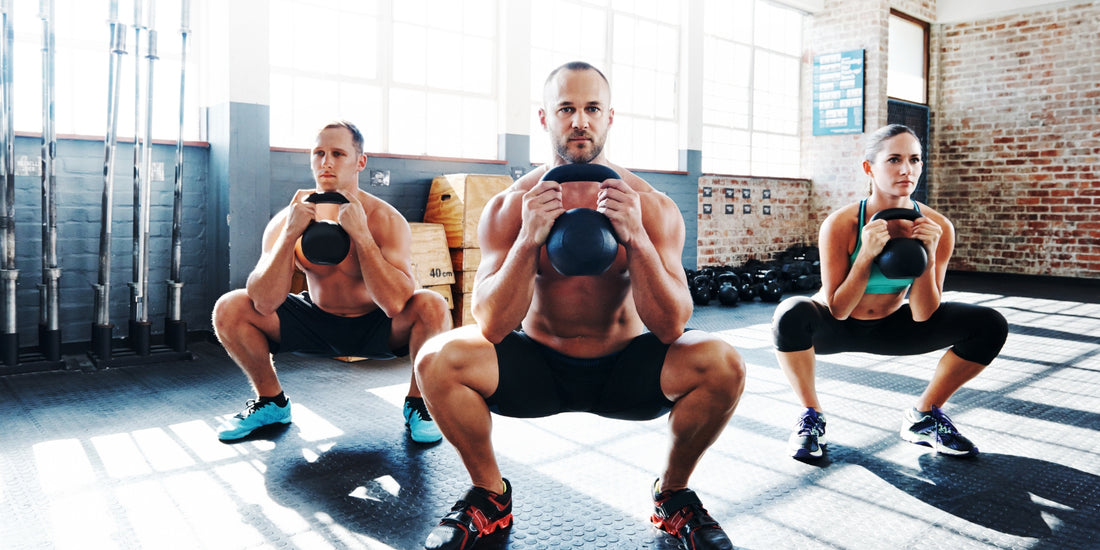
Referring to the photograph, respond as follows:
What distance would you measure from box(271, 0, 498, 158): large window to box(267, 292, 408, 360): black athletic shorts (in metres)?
2.59

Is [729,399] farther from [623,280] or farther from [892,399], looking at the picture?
[892,399]

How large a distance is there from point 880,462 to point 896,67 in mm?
8450

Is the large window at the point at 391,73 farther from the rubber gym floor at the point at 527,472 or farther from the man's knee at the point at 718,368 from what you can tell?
the man's knee at the point at 718,368

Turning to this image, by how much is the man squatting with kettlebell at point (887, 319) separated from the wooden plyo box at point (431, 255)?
2.52 meters

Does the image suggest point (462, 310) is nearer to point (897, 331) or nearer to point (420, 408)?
point (420, 408)

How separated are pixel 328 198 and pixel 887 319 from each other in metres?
1.98

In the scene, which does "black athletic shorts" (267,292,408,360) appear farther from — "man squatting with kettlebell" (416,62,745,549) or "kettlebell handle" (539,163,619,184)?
"kettlebell handle" (539,163,619,184)

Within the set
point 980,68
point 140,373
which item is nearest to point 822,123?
point 980,68

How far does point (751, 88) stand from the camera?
882 centimetres

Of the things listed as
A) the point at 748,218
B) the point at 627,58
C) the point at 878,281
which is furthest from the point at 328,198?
the point at 748,218

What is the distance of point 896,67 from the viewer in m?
9.30

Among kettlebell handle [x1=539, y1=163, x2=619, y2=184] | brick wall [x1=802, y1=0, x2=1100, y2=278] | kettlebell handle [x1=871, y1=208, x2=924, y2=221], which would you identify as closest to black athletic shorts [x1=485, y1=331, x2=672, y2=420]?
kettlebell handle [x1=539, y1=163, x2=619, y2=184]

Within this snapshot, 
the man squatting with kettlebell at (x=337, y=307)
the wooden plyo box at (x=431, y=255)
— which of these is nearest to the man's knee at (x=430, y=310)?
the man squatting with kettlebell at (x=337, y=307)

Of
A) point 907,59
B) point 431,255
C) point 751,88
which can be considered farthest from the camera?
point 907,59
